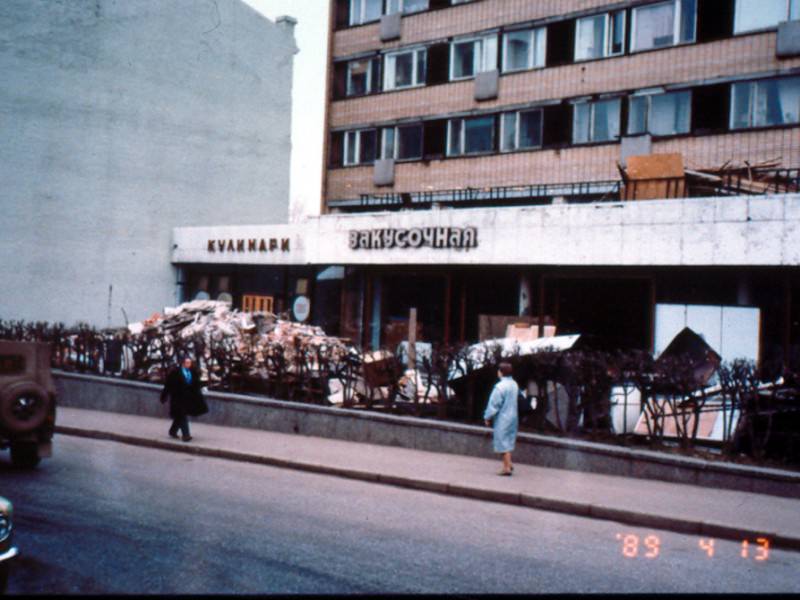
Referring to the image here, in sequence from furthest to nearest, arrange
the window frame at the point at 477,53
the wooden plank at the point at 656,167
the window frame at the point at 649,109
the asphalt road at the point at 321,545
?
the window frame at the point at 477,53, the window frame at the point at 649,109, the wooden plank at the point at 656,167, the asphalt road at the point at 321,545

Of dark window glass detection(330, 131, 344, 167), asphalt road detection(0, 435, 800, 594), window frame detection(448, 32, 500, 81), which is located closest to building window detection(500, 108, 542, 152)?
window frame detection(448, 32, 500, 81)

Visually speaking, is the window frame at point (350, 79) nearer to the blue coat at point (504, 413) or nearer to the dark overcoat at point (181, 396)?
the dark overcoat at point (181, 396)

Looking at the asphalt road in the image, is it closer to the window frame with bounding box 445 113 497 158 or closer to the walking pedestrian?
the walking pedestrian

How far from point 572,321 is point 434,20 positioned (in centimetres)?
1415

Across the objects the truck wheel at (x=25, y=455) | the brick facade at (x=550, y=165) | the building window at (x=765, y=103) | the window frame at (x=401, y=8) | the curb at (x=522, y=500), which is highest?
the window frame at (x=401, y=8)

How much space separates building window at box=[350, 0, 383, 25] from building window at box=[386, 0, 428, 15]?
1.65ft

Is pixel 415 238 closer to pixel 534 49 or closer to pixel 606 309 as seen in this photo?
pixel 606 309

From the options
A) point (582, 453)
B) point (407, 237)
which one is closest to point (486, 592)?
point (582, 453)

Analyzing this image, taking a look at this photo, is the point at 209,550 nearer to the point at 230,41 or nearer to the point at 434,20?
the point at 434,20

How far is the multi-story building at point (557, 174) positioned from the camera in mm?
19109

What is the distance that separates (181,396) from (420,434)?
4383 mm

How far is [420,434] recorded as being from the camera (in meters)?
14.5

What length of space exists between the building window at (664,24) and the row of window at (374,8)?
671 cm
